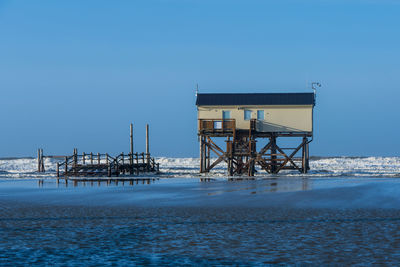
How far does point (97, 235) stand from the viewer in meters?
15.1

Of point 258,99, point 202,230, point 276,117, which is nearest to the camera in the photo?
point 202,230

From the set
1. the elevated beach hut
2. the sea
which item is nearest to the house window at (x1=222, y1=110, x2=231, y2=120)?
the elevated beach hut

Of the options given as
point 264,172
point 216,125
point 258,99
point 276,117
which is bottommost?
point 264,172

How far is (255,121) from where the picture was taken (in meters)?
49.3

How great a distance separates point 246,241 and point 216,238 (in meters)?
0.86

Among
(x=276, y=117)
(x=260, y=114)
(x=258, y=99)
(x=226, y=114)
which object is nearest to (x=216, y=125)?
(x=226, y=114)

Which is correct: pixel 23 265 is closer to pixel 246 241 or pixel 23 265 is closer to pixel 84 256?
pixel 84 256

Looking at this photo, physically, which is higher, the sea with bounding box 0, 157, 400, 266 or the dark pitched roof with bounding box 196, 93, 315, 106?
the dark pitched roof with bounding box 196, 93, 315, 106

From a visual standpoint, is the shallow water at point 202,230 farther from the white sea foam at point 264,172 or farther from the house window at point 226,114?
the white sea foam at point 264,172

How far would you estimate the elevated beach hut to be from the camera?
48.9 m

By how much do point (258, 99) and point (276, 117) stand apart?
2.27 metres

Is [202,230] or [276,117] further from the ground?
[276,117]

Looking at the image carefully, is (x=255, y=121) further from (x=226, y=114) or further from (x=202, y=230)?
(x=202, y=230)

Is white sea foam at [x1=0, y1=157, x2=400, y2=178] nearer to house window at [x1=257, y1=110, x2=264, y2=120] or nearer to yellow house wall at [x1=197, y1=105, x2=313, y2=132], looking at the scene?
yellow house wall at [x1=197, y1=105, x2=313, y2=132]
